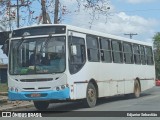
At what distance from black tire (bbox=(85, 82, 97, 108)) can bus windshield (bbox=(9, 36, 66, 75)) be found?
213 centimetres

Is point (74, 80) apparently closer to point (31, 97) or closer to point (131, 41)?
point (31, 97)

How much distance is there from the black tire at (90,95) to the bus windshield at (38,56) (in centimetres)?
213

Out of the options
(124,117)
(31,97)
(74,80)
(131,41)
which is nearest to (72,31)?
(74,80)

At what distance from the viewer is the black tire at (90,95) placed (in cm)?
1756

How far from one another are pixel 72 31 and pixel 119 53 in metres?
5.37

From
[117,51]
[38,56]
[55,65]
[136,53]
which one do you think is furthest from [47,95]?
[136,53]

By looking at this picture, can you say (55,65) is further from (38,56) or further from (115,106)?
(115,106)

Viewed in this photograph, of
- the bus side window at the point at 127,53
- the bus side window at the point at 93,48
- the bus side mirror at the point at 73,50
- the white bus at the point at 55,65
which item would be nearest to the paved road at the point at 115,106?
the white bus at the point at 55,65

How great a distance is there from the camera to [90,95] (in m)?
17.8

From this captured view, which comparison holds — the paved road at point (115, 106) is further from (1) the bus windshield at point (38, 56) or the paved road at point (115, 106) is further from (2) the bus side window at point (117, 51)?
(1) the bus windshield at point (38, 56)

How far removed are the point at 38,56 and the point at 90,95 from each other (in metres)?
2.89

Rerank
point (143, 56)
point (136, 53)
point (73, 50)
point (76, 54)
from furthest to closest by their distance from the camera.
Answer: point (143, 56), point (136, 53), point (76, 54), point (73, 50)

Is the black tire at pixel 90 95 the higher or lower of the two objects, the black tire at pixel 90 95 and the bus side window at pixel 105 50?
the lower

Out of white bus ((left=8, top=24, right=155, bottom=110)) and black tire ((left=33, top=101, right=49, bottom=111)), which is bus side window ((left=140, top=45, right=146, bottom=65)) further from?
black tire ((left=33, top=101, right=49, bottom=111))
